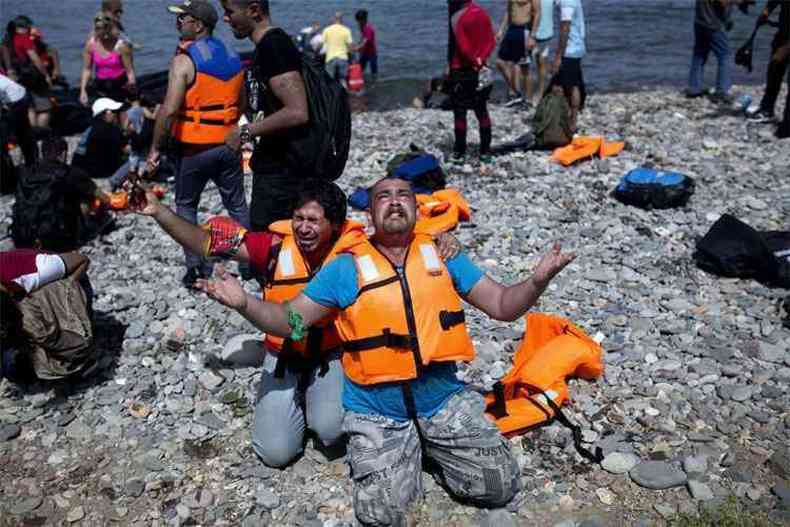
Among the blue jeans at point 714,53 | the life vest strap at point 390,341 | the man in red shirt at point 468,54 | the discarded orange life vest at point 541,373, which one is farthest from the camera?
the blue jeans at point 714,53

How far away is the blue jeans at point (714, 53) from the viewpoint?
12969mm

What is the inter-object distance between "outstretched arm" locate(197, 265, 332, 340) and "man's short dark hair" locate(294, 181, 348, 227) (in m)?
0.56

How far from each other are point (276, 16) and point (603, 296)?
2407 centimetres

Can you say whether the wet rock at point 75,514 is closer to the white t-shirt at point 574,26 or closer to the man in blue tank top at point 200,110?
the man in blue tank top at point 200,110

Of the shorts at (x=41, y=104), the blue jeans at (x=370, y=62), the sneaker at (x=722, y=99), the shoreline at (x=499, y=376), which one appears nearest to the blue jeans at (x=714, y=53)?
the sneaker at (x=722, y=99)

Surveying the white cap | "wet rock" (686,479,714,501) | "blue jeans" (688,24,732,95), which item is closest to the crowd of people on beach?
"wet rock" (686,479,714,501)

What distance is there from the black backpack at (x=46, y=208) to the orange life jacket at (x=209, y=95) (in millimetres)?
1821

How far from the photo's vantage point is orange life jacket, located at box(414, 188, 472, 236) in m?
7.73

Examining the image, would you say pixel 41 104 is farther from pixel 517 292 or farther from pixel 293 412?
pixel 517 292

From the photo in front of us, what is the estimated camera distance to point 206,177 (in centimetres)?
612

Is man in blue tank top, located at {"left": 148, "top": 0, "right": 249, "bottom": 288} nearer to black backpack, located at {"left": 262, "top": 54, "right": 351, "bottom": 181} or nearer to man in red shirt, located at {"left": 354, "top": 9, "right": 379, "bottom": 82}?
black backpack, located at {"left": 262, "top": 54, "right": 351, "bottom": 181}

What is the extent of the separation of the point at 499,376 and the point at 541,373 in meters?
0.43

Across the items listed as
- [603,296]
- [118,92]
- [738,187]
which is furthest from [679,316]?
[118,92]

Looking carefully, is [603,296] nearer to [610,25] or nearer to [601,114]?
[601,114]
